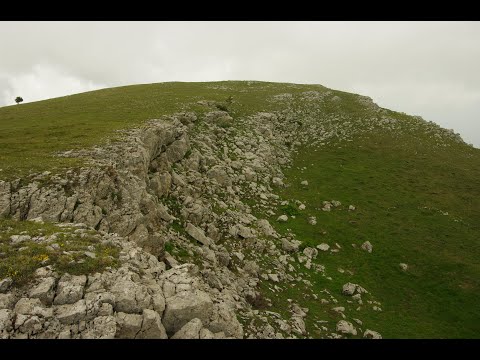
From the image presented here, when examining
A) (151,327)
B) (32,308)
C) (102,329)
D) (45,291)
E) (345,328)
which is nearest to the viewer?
(102,329)

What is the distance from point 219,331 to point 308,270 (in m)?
19.8

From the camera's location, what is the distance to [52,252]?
1630 centimetres

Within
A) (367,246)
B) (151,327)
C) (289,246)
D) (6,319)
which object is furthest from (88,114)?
(151,327)

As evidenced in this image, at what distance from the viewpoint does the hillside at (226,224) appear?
15492mm

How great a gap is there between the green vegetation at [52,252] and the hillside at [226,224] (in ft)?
0.28

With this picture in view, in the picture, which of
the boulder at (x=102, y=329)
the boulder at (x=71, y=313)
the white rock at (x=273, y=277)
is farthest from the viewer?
the white rock at (x=273, y=277)

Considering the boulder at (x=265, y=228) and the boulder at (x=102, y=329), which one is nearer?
the boulder at (x=102, y=329)

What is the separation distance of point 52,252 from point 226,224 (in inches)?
807

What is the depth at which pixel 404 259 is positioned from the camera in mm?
38188

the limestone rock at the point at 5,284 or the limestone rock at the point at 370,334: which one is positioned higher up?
Answer: the limestone rock at the point at 5,284

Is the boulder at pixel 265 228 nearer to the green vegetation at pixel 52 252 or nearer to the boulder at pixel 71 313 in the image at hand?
the green vegetation at pixel 52 252

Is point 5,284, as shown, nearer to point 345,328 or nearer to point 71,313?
point 71,313

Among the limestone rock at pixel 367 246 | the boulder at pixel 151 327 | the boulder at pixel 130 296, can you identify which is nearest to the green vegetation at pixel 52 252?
the boulder at pixel 130 296
